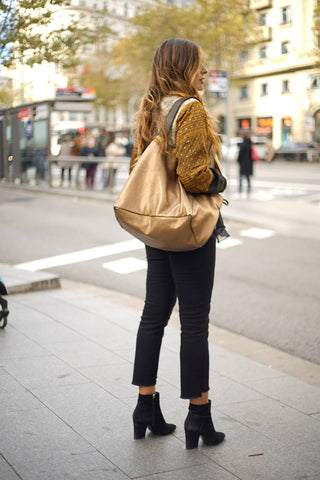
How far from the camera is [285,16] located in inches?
2239

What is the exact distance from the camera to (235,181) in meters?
28.5

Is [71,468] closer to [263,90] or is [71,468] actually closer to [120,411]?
[120,411]

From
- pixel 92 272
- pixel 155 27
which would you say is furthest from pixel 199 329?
pixel 155 27

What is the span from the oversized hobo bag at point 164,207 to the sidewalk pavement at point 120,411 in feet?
2.99

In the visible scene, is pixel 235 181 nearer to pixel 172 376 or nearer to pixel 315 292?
pixel 315 292

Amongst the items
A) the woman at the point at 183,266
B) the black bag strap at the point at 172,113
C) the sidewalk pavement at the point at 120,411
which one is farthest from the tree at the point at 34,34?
the black bag strap at the point at 172,113

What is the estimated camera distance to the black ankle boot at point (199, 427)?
3199mm

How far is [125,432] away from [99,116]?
337ft

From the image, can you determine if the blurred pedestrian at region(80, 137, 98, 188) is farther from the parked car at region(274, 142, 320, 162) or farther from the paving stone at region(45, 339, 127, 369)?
the parked car at region(274, 142, 320, 162)

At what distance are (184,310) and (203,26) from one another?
127 feet

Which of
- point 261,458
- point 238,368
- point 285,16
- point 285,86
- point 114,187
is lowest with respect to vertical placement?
point 238,368

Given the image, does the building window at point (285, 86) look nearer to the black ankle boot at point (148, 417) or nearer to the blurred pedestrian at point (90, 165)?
the blurred pedestrian at point (90, 165)

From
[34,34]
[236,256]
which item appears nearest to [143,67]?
[236,256]

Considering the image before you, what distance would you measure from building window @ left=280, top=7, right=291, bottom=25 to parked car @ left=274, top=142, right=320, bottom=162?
15.2 metres
